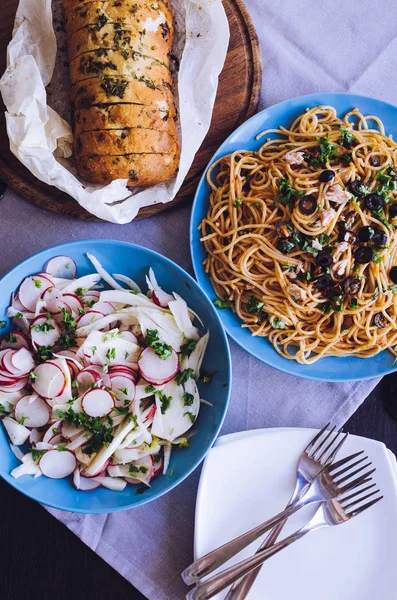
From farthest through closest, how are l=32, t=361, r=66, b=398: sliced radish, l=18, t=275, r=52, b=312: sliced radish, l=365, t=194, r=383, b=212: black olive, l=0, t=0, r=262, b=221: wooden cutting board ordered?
l=0, t=0, r=262, b=221: wooden cutting board
l=365, t=194, r=383, b=212: black olive
l=18, t=275, r=52, b=312: sliced radish
l=32, t=361, r=66, b=398: sliced radish

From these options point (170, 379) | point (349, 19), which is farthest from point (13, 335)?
point (349, 19)

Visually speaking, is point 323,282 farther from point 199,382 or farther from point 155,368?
point 155,368

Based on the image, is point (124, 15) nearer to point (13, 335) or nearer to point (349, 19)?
point (349, 19)

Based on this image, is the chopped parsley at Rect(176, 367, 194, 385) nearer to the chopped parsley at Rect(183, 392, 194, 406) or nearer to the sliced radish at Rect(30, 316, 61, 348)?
the chopped parsley at Rect(183, 392, 194, 406)

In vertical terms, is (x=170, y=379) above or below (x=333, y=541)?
above

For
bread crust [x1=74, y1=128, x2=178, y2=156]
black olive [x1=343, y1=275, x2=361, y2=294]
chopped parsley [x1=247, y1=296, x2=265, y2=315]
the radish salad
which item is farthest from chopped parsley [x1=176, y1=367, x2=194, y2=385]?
bread crust [x1=74, y1=128, x2=178, y2=156]

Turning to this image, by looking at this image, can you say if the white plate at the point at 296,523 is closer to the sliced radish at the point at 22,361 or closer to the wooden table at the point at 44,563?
the wooden table at the point at 44,563
